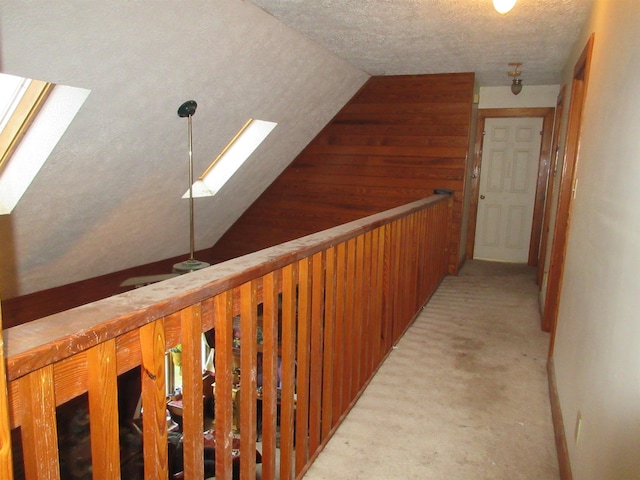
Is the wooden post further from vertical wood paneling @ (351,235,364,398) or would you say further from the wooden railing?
vertical wood paneling @ (351,235,364,398)

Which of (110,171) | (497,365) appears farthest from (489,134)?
(110,171)

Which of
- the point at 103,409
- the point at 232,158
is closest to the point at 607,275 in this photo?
the point at 103,409

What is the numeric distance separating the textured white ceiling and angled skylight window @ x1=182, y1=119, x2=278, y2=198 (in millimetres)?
1048

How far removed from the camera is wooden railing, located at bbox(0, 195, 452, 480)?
29.3 inches

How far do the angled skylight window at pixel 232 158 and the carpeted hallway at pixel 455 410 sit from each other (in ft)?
7.56

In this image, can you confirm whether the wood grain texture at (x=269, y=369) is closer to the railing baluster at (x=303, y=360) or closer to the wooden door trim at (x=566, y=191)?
the railing baluster at (x=303, y=360)

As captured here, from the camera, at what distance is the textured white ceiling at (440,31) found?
288 centimetres

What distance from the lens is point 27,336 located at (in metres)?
0.73

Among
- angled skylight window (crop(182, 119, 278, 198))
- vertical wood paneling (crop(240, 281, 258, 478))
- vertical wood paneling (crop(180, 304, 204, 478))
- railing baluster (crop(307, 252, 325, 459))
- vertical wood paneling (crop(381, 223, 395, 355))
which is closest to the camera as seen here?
vertical wood paneling (crop(180, 304, 204, 478))

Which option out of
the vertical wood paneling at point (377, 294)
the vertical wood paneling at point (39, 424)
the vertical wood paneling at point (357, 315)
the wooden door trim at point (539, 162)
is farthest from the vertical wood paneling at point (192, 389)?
the wooden door trim at point (539, 162)

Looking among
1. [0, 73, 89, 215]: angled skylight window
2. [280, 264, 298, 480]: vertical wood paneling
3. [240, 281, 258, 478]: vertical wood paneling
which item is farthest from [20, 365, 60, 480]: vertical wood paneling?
[0, 73, 89, 215]: angled skylight window

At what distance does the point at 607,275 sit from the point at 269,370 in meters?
1.11

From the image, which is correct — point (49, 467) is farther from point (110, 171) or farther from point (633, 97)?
point (110, 171)

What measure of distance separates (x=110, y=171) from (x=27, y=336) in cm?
283
